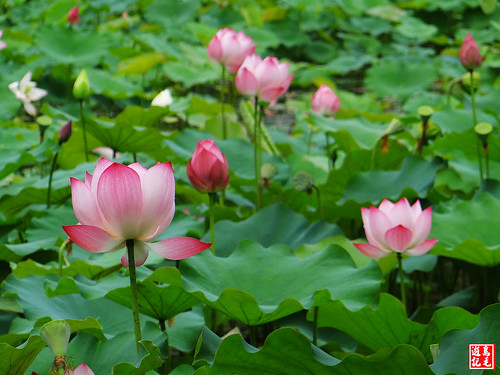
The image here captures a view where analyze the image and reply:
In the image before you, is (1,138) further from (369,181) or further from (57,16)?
(57,16)

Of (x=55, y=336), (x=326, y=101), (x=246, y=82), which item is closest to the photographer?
(x=55, y=336)

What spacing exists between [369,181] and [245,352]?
31.2 inches

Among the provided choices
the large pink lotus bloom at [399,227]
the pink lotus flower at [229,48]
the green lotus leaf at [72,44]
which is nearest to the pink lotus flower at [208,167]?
the large pink lotus bloom at [399,227]

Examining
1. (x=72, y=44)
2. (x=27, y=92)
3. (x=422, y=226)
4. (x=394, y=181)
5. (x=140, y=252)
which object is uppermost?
(x=140, y=252)

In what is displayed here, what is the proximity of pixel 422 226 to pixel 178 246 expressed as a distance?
0.40 meters

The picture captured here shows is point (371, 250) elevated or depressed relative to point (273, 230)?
elevated

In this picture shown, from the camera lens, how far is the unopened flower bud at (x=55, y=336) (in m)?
0.61

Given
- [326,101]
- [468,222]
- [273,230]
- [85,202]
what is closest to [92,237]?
[85,202]

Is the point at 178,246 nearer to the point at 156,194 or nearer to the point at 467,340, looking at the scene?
the point at 156,194

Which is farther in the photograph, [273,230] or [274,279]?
[273,230]

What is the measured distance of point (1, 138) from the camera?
166cm

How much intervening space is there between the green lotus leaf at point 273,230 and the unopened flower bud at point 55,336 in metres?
0.61

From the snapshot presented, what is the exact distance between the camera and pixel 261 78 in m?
1.38

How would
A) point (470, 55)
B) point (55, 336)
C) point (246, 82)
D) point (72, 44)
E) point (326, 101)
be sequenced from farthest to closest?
1. point (72, 44)
2. point (326, 101)
3. point (470, 55)
4. point (246, 82)
5. point (55, 336)
